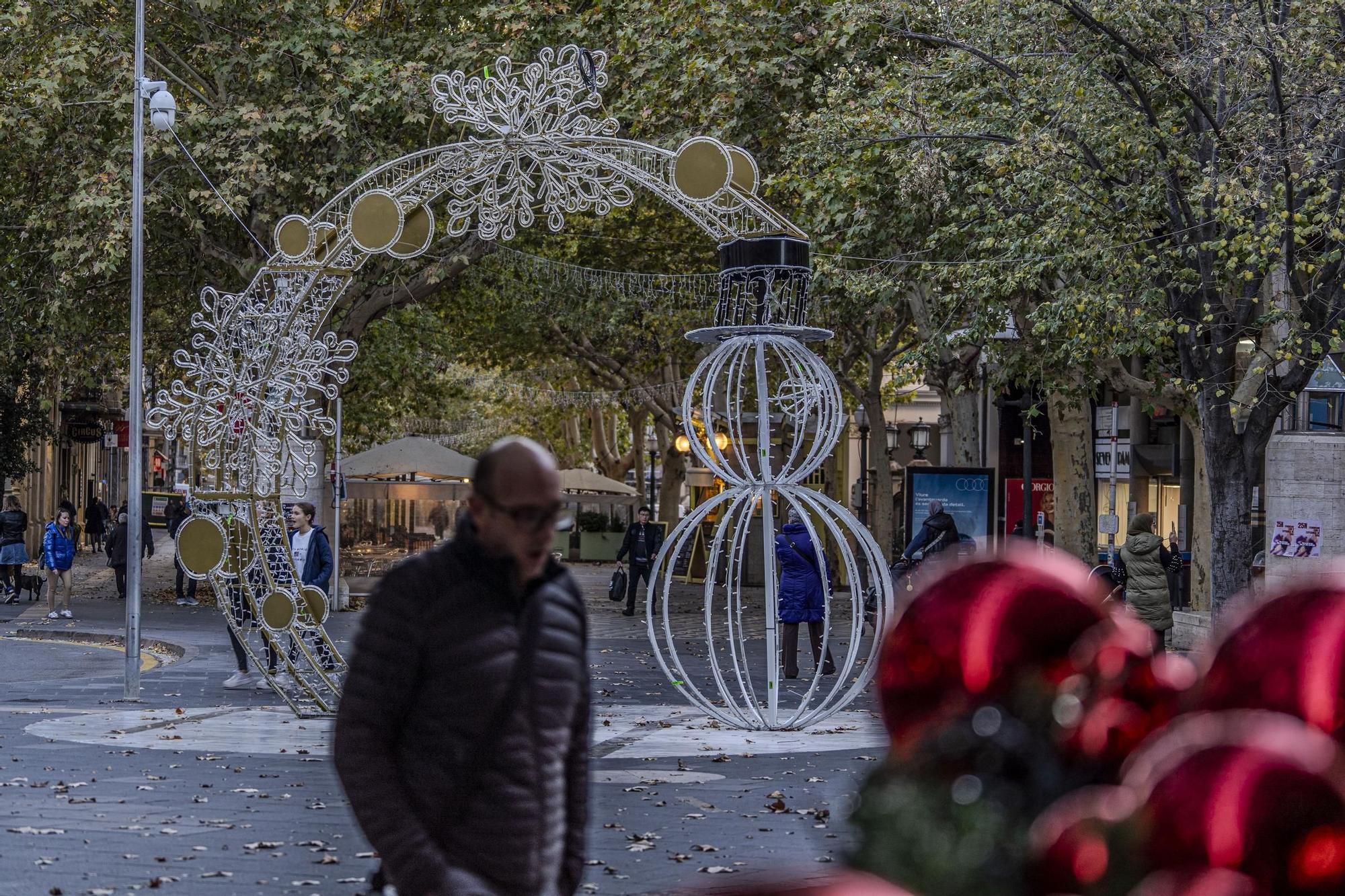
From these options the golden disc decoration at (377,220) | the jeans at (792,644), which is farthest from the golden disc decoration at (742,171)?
the jeans at (792,644)

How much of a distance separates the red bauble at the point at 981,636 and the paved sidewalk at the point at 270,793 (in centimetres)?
215

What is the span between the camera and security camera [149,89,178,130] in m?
18.0

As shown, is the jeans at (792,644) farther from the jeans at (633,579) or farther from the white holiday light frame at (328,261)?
the jeans at (633,579)

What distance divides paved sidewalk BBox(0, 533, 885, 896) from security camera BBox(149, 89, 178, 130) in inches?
248

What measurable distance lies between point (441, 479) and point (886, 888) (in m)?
40.0

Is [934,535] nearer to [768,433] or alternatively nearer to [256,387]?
[768,433]

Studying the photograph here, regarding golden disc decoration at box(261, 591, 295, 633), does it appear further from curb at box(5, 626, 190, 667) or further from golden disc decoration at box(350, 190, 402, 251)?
curb at box(5, 626, 190, 667)

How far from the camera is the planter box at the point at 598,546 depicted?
48844 millimetres

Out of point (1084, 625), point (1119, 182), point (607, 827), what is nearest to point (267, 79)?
point (1119, 182)

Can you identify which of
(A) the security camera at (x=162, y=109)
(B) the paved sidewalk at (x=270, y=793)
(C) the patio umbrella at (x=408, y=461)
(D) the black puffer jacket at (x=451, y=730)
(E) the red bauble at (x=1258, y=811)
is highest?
(A) the security camera at (x=162, y=109)

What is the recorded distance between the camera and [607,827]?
820 cm

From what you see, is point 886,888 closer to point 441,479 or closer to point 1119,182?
point 1119,182

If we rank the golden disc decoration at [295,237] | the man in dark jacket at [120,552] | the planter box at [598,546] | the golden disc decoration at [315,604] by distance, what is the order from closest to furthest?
the golden disc decoration at [295,237], the golden disc decoration at [315,604], the man in dark jacket at [120,552], the planter box at [598,546]

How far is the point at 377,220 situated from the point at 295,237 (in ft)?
2.79
